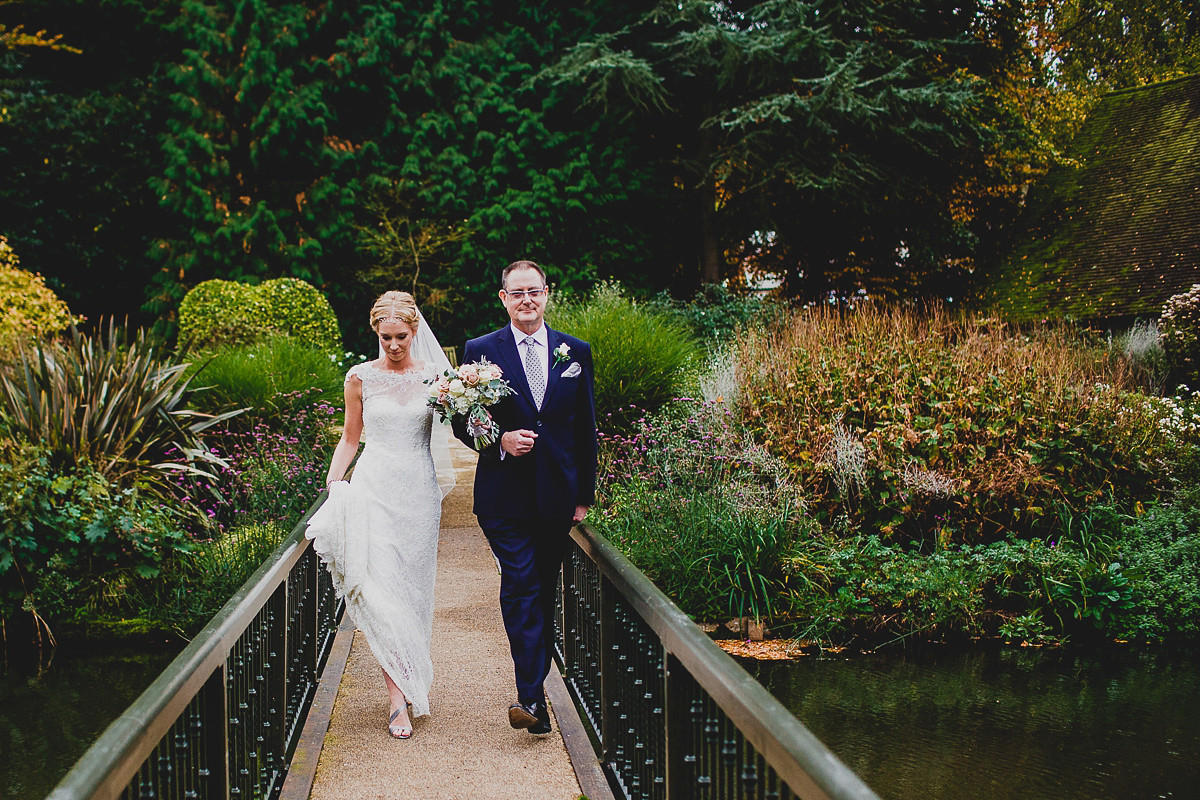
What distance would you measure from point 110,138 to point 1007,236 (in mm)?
18620

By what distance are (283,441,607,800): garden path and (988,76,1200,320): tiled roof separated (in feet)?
46.0

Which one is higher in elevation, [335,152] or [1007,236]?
[335,152]

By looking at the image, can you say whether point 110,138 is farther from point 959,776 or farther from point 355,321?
point 959,776

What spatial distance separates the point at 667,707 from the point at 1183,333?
12.9 meters

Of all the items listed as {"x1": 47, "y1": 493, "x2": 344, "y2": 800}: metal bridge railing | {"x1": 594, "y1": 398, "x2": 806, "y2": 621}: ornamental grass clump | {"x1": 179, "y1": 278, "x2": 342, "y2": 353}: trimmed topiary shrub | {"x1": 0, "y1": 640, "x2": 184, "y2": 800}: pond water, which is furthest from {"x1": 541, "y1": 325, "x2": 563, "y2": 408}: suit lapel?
{"x1": 179, "y1": 278, "x2": 342, "y2": 353}: trimmed topiary shrub

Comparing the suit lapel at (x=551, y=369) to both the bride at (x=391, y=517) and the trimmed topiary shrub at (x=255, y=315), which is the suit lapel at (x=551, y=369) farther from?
the trimmed topiary shrub at (x=255, y=315)

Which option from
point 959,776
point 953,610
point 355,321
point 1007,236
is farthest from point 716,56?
point 959,776

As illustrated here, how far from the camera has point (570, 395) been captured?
3.94 meters

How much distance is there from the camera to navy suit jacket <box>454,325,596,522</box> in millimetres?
3912

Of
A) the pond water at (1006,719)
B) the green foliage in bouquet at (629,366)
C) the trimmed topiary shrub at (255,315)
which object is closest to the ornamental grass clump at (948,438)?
the green foliage in bouquet at (629,366)

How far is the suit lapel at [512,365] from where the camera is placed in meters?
3.95

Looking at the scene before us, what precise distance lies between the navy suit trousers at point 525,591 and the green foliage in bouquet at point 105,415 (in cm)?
463

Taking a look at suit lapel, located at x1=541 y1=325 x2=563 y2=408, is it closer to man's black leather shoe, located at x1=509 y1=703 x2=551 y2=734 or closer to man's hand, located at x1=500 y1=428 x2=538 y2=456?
man's hand, located at x1=500 y1=428 x2=538 y2=456

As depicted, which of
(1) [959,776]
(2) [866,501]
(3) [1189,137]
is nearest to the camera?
(1) [959,776]
